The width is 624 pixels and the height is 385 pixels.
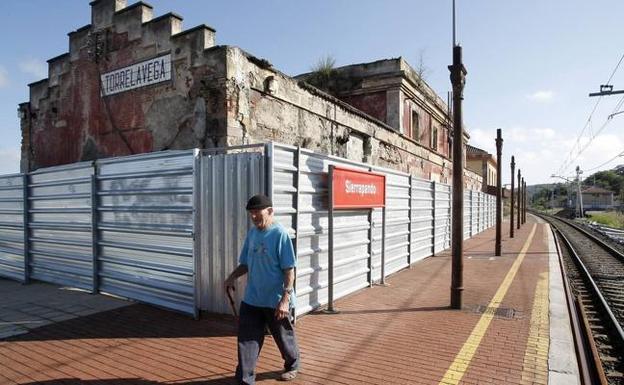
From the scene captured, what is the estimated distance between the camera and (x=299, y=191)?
6.29m

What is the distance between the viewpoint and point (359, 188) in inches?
306

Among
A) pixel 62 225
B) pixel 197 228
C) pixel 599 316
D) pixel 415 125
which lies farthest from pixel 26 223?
pixel 415 125

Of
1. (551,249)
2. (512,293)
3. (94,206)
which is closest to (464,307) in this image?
(512,293)

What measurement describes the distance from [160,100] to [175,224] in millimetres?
3183

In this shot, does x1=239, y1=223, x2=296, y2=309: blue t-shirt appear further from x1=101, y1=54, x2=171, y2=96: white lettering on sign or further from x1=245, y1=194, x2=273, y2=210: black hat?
x1=101, y1=54, x2=171, y2=96: white lettering on sign

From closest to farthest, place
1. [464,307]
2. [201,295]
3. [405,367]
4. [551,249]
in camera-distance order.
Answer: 1. [405,367]
2. [201,295]
3. [464,307]
4. [551,249]

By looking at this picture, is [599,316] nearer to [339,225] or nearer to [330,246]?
[339,225]

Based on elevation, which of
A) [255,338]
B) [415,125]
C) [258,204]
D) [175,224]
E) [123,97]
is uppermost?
[415,125]

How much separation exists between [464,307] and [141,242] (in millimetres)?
5172

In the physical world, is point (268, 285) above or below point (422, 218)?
below

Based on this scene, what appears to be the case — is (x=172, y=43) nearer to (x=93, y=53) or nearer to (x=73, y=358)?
(x=93, y=53)

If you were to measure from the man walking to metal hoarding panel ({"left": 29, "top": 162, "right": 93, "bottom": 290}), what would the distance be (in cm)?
470

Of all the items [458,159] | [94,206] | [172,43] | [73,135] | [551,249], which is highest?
[172,43]

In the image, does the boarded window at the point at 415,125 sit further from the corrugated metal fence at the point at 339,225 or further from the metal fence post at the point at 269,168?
the metal fence post at the point at 269,168
